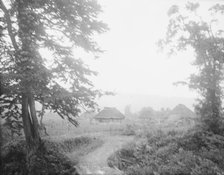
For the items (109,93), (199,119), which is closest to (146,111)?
(199,119)

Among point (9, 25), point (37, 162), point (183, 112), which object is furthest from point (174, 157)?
point (183, 112)

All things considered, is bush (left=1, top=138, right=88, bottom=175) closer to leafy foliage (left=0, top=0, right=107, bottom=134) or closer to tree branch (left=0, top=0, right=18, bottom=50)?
leafy foliage (left=0, top=0, right=107, bottom=134)

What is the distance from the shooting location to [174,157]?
944 cm

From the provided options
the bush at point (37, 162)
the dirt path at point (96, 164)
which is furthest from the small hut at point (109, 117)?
the bush at point (37, 162)

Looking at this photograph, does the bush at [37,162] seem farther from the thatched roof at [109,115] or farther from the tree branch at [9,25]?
the thatched roof at [109,115]

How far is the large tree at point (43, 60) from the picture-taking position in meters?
6.87

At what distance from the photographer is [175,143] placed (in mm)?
11969

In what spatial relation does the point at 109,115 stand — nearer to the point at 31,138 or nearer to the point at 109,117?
the point at 109,117

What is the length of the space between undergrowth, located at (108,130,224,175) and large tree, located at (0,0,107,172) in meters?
3.97

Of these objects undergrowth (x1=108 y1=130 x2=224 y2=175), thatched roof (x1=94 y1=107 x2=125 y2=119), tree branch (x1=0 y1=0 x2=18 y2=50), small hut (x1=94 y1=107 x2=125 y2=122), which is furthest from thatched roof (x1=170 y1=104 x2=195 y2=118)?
tree branch (x1=0 y1=0 x2=18 y2=50)

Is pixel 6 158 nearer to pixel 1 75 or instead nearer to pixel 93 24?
pixel 1 75

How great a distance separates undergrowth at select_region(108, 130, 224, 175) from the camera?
7945mm

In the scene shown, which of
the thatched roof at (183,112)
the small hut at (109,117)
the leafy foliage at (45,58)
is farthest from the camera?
the thatched roof at (183,112)

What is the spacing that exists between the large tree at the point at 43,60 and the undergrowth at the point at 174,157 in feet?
13.0
